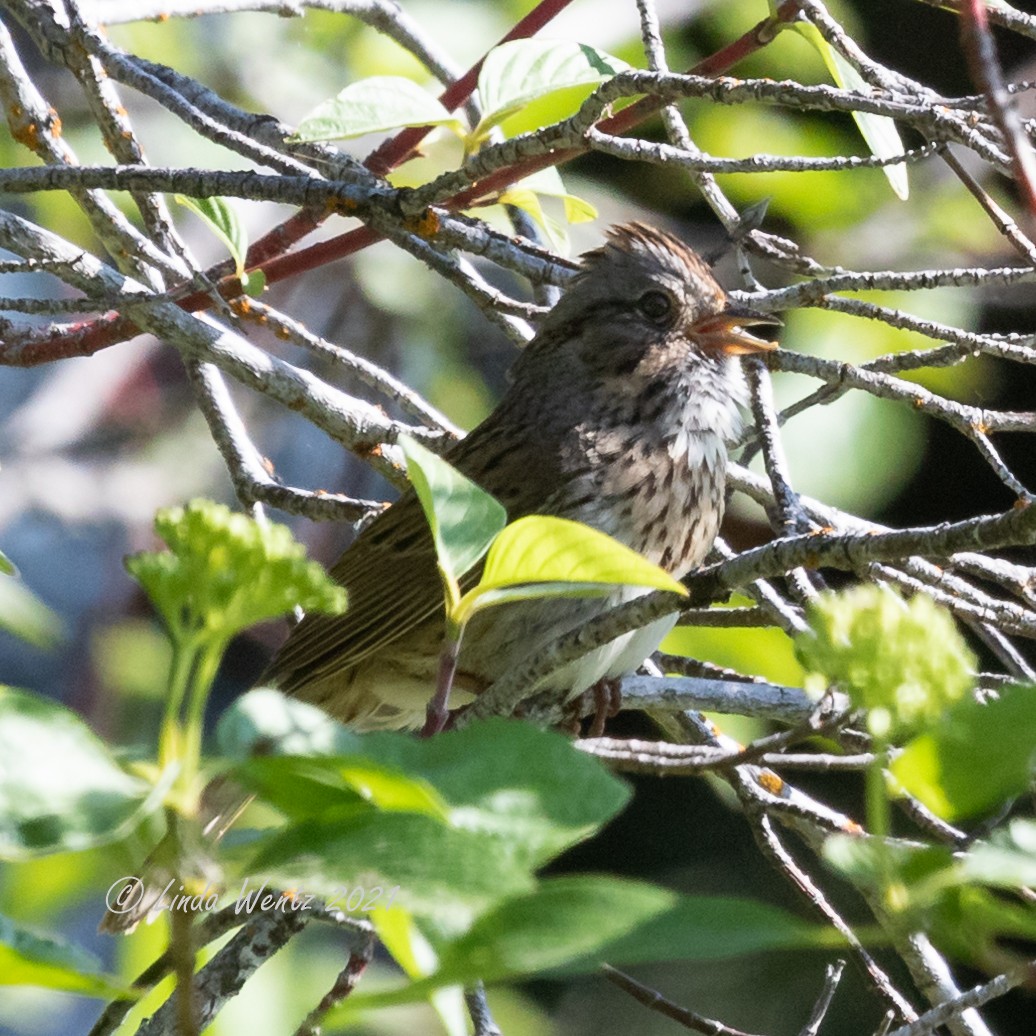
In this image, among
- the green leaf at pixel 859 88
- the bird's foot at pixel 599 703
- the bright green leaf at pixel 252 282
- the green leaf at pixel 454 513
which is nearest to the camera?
the green leaf at pixel 454 513

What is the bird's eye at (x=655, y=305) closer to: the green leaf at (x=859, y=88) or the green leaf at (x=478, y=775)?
the green leaf at (x=859, y=88)

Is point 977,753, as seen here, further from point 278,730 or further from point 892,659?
point 278,730

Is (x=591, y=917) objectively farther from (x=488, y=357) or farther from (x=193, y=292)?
(x=488, y=357)

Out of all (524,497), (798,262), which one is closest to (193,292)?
(524,497)

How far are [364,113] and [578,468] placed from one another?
129 centimetres

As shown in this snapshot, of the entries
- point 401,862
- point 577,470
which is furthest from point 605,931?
point 577,470

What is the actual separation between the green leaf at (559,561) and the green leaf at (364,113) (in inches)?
32.7

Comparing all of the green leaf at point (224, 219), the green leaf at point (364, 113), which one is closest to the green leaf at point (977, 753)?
the green leaf at point (364, 113)

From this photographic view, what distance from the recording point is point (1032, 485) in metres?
5.39

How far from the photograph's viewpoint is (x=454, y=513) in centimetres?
127

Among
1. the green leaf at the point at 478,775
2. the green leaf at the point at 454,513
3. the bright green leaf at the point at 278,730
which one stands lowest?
the green leaf at the point at 478,775

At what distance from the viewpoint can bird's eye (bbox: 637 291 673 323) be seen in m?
3.41

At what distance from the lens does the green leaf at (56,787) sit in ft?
3.01

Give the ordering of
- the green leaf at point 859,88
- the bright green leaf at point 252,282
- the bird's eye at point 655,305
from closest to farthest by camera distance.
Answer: the green leaf at point 859,88 → the bright green leaf at point 252,282 → the bird's eye at point 655,305
